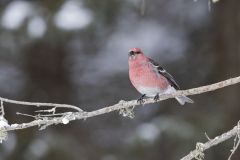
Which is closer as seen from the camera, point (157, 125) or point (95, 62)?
point (157, 125)

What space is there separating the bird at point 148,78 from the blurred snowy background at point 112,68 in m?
2.51

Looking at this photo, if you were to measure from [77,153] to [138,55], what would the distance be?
10.5 ft

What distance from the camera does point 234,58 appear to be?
9.15 metres

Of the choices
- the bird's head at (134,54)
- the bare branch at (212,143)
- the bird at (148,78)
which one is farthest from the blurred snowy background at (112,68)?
the bare branch at (212,143)

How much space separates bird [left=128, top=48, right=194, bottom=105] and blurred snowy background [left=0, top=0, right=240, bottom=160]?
8.22 feet

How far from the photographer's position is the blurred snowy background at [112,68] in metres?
8.88

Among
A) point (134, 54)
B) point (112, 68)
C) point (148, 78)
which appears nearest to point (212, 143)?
point (148, 78)

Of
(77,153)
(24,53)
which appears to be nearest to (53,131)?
(77,153)

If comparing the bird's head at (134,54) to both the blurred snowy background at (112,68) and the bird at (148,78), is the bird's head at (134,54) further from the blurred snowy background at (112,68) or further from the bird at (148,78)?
the blurred snowy background at (112,68)

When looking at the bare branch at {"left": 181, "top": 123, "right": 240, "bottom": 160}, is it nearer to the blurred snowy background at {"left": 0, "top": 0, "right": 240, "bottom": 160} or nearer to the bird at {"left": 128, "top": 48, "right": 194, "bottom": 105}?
the bird at {"left": 128, "top": 48, "right": 194, "bottom": 105}

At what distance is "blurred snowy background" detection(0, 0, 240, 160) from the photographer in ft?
29.1

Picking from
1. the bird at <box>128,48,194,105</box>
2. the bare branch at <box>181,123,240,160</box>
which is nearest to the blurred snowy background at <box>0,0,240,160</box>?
the bird at <box>128,48,194,105</box>

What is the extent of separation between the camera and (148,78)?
6.20 metres

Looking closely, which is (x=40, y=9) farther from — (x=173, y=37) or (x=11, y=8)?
(x=173, y=37)
